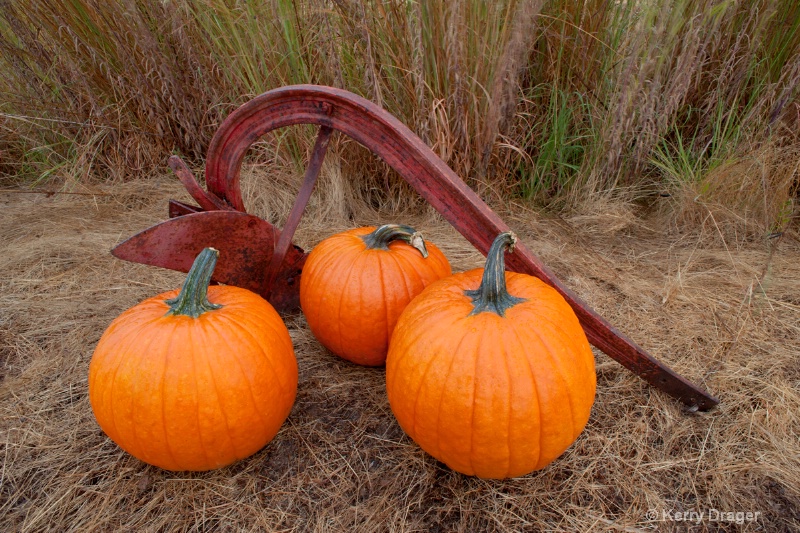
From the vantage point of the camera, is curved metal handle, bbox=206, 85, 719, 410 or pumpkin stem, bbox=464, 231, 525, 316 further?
curved metal handle, bbox=206, 85, 719, 410

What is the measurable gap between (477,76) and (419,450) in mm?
1910

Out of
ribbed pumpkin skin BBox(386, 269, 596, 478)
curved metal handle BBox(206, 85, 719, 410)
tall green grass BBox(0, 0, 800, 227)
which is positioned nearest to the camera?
ribbed pumpkin skin BBox(386, 269, 596, 478)

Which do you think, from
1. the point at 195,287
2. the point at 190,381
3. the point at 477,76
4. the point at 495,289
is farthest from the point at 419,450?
the point at 477,76

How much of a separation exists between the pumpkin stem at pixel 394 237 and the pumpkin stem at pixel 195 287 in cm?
56

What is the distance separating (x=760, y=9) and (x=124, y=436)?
3.62 m

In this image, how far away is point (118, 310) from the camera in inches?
91.7

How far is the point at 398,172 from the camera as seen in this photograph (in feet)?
5.41

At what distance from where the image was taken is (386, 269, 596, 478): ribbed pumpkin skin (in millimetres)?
1269

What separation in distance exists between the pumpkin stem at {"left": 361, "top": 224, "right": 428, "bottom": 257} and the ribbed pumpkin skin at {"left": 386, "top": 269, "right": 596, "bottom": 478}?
16.0 inches

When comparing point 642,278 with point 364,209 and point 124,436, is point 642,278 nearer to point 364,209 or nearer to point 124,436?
point 364,209

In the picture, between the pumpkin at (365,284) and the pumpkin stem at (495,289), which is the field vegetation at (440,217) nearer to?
the pumpkin at (365,284)

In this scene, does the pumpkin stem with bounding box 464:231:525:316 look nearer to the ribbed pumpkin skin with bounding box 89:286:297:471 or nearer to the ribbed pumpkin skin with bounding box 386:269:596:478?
the ribbed pumpkin skin with bounding box 386:269:596:478

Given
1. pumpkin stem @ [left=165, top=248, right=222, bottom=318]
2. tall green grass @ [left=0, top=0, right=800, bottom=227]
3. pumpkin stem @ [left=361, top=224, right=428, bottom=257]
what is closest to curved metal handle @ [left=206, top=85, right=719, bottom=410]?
pumpkin stem @ [left=361, top=224, right=428, bottom=257]

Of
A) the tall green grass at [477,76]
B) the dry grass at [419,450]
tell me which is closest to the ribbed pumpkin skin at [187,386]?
the dry grass at [419,450]
